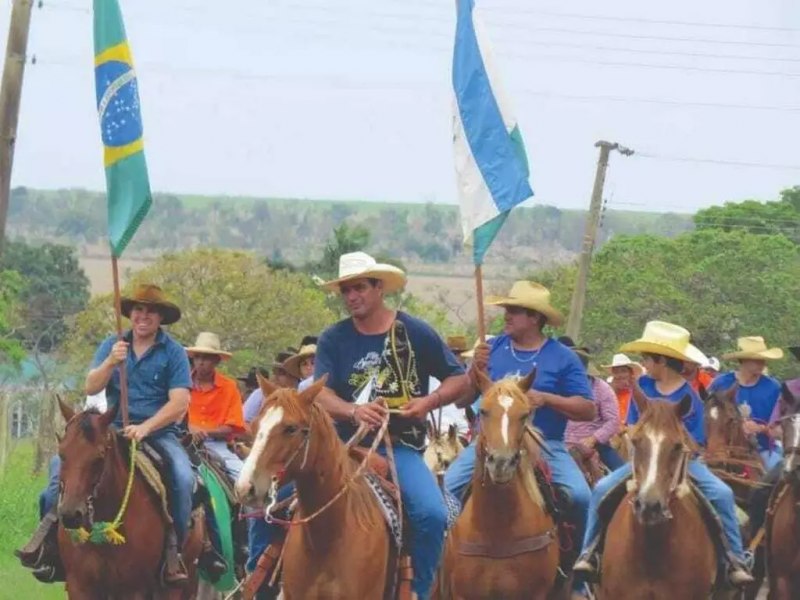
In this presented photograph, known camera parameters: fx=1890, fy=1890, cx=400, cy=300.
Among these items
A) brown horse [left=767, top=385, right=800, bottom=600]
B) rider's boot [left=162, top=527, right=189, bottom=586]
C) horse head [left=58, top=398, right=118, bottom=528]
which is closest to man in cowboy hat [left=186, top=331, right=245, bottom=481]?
rider's boot [left=162, top=527, right=189, bottom=586]

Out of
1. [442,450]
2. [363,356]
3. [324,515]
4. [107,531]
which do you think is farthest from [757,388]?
[324,515]

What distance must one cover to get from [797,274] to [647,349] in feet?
207

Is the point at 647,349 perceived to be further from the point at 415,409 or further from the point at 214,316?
the point at 214,316


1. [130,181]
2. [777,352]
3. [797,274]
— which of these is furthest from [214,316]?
[130,181]

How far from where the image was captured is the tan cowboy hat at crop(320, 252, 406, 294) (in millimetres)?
11594

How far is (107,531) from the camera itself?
41.5ft

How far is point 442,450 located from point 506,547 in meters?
6.30

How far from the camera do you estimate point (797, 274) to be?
246 ft

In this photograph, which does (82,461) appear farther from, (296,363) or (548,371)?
(296,363)

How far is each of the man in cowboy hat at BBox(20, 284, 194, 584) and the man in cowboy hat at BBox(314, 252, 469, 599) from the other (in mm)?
2015

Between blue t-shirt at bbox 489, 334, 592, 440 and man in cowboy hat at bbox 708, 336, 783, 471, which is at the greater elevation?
blue t-shirt at bbox 489, 334, 592, 440

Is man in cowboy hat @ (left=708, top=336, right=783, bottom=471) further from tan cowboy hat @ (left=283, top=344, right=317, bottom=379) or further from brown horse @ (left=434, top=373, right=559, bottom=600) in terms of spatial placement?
brown horse @ (left=434, top=373, right=559, bottom=600)

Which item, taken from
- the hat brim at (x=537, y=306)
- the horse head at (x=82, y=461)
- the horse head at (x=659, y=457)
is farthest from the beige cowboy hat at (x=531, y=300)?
the horse head at (x=82, y=461)

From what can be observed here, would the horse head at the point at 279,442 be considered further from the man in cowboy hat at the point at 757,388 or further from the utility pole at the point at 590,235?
the utility pole at the point at 590,235
